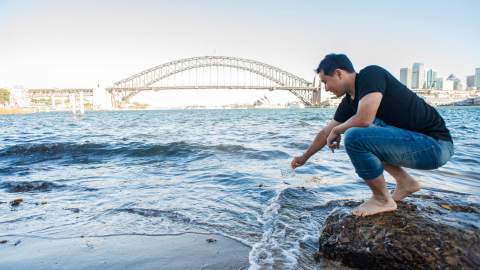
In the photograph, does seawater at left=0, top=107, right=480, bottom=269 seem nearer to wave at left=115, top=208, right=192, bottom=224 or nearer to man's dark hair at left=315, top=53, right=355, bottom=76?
wave at left=115, top=208, right=192, bottom=224

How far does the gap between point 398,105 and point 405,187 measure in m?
0.72

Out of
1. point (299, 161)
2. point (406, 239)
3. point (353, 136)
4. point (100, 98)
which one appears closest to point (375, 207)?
point (406, 239)

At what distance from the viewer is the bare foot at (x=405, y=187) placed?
274cm

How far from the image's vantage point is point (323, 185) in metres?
4.77

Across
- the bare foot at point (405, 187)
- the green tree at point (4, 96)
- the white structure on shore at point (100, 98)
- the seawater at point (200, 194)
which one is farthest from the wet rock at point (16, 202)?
the green tree at point (4, 96)

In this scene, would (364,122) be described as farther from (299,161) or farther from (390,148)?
(299,161)

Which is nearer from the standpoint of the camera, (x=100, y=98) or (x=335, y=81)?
(x=335, y=81)

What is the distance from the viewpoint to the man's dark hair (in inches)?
94.8

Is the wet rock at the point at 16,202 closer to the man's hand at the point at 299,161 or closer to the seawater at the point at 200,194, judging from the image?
the seawater at the point at 200,194

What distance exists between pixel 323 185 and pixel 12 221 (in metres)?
3.30

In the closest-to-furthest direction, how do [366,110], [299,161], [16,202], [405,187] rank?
1. [366,110]
2. [405,187]
3. [299,161]
4. [16,202]

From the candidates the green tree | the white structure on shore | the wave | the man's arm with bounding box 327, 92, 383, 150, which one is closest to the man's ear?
the man's arm with bounding box 327, 92, 383, 150

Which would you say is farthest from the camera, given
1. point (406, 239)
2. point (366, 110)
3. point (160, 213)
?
point (160, 213)

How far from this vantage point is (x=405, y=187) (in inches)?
109
